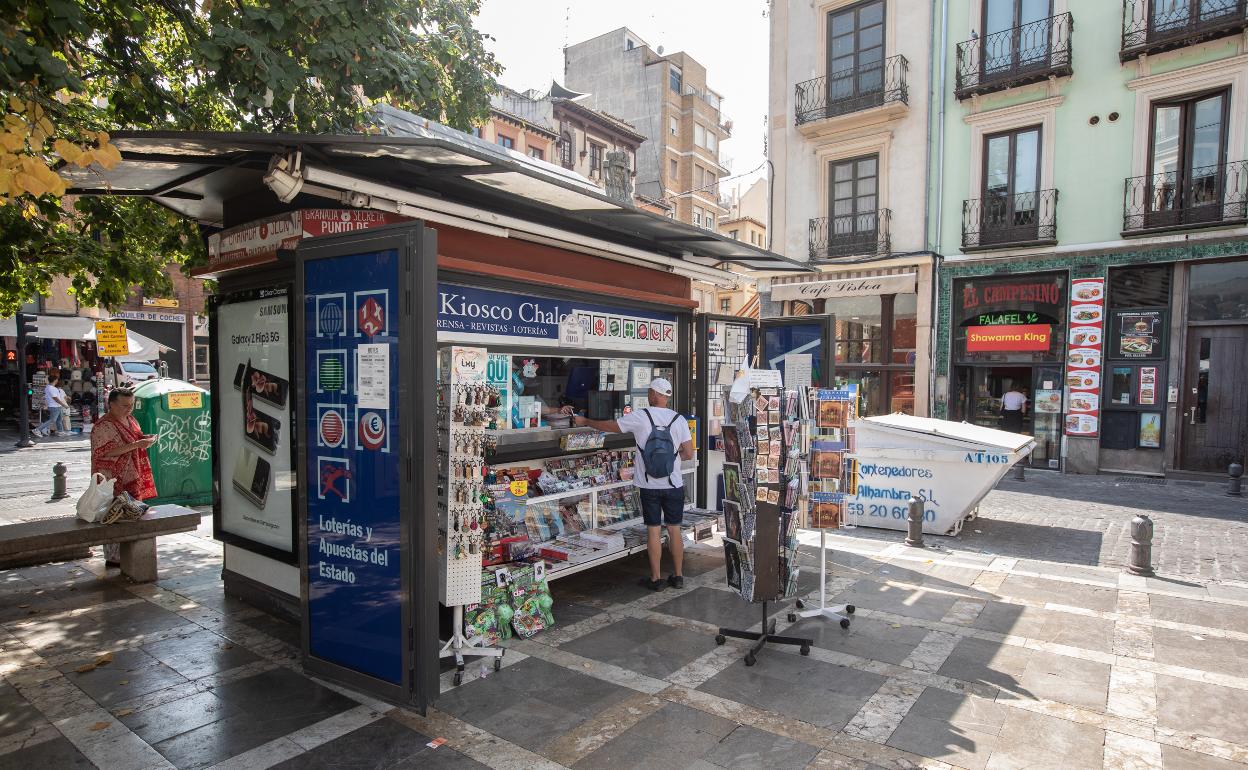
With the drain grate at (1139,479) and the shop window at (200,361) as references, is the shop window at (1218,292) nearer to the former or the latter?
the drain grate at (1139,479)

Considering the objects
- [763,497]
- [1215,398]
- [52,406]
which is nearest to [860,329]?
[1215,398]

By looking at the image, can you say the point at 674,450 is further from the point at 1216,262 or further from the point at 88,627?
the point at 1216,262

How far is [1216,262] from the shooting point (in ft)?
45.7

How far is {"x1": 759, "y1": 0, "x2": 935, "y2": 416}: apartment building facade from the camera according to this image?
17328mm

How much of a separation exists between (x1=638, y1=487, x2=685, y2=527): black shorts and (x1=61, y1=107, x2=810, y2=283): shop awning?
2478mm

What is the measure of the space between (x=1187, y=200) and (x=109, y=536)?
18457 mm

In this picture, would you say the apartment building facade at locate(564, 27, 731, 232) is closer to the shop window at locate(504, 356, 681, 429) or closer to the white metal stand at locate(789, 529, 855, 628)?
the shop window at locate(504, 356, 681, 429)

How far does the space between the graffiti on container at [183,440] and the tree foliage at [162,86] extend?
2.01 m

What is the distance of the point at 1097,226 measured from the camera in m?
15.0

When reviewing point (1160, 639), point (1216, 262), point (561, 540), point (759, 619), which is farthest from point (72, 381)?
point (1216, 262)

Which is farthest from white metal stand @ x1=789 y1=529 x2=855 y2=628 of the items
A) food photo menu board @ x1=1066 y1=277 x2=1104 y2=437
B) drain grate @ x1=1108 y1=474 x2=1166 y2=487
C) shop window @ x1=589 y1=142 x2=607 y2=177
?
shop window @ x1=589 y1=142 x2=607 y2=177

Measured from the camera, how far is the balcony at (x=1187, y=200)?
13.5m

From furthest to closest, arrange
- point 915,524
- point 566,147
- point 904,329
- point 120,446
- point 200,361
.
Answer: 1. point 566,147
2. point 200,361
3. point 904,329
4. point 915,524
5. point 120,446

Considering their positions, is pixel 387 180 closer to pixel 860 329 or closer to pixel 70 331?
pixel 860 329
